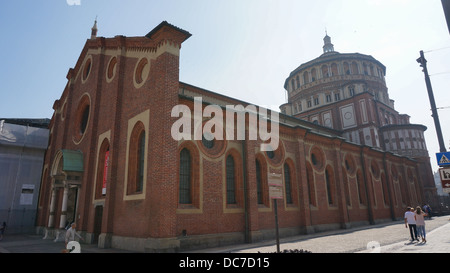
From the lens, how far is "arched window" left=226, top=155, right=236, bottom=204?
579 inches

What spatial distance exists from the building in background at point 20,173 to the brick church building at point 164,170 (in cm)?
322

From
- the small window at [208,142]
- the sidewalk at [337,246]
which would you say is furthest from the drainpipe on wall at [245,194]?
the small window at [208,142]

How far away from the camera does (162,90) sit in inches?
472

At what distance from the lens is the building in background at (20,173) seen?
24.2m

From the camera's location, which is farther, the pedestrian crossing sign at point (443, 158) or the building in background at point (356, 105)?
the building in background at point (356, 105)

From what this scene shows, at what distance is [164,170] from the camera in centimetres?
1105

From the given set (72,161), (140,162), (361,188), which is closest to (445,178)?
(140,162)

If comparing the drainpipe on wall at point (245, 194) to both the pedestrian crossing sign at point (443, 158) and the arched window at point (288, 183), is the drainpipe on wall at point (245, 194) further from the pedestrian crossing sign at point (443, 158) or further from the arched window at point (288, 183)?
the pedestrian crossing sign at point (443, 158)

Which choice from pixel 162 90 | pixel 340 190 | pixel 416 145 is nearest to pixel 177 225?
pixel 162 90

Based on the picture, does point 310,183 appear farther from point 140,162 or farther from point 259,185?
point 140,162

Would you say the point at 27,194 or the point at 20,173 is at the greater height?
the point at 20,173

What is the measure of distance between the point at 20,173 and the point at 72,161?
13.0m

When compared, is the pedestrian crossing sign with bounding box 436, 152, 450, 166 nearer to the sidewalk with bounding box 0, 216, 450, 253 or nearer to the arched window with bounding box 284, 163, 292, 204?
the sidewalk with bounding box 0, 216, 450, 253
